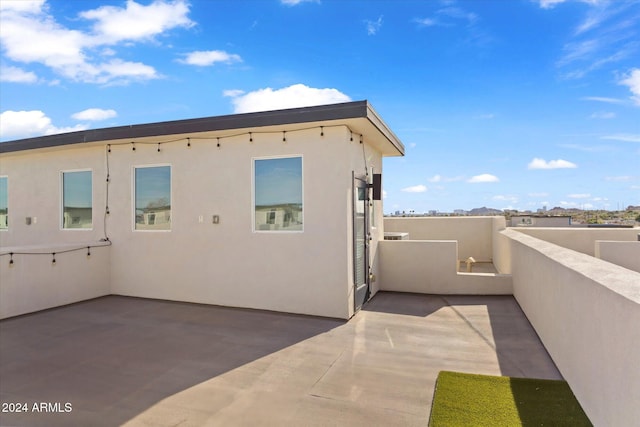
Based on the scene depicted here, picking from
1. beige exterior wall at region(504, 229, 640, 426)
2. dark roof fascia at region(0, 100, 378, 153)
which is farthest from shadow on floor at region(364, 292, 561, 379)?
dark roof fascia at region(0, 100, 378, 153)

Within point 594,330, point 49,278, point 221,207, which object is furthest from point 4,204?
point 594,330

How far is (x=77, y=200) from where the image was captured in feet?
26.0

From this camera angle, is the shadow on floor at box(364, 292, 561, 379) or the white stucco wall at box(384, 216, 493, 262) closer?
the shadow on floor at box(364, 292, 561, 379)

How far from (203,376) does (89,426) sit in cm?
105

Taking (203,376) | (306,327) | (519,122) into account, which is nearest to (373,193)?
(306,327)

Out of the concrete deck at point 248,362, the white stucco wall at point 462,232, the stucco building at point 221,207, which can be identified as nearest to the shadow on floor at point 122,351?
the concrete deck at point 248,362

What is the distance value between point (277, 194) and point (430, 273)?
358 centimetres

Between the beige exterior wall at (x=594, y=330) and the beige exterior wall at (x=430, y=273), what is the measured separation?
8.61 feet

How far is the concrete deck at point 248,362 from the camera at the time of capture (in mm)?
2996

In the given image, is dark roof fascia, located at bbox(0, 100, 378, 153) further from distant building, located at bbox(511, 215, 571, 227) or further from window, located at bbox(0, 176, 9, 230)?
distant building, located at bbox(511, 215, 571, 227)

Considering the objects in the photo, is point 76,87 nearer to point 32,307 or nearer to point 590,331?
point 32,307

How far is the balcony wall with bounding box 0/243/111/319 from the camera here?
6.03m

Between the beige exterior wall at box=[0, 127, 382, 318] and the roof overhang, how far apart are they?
22 centimetres

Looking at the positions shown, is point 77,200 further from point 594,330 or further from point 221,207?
point 594,330
